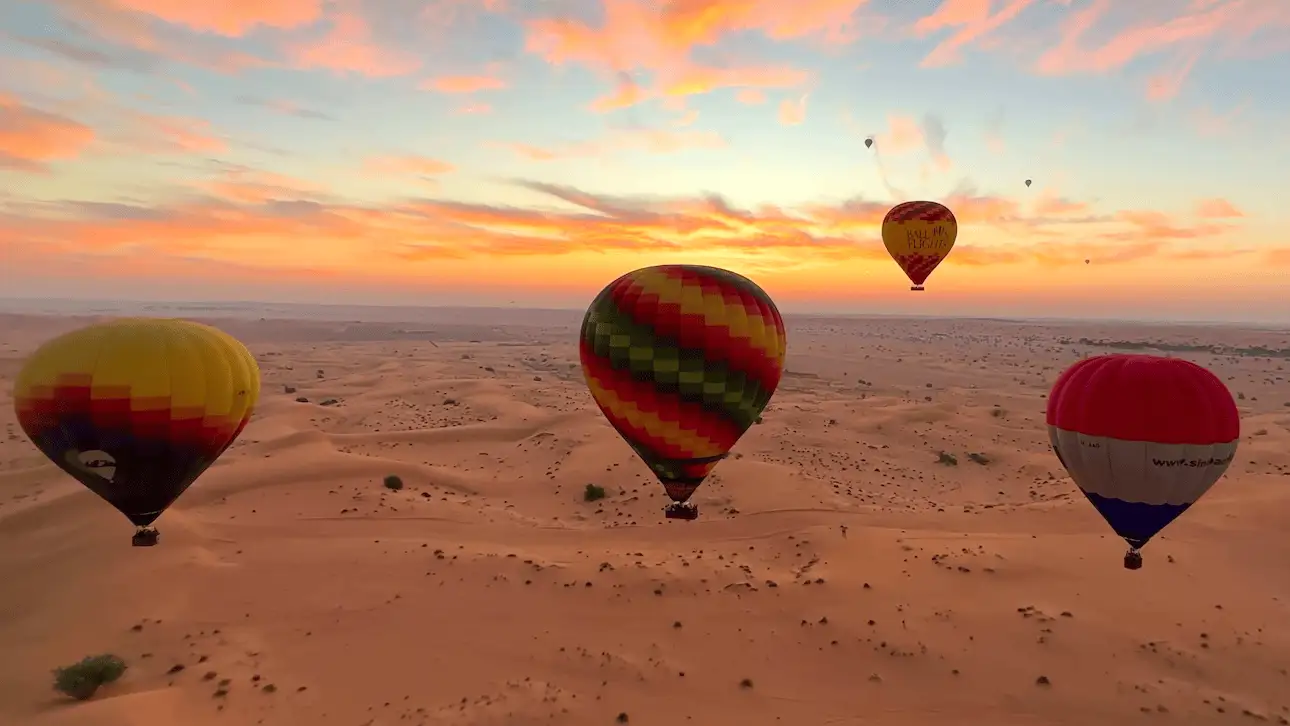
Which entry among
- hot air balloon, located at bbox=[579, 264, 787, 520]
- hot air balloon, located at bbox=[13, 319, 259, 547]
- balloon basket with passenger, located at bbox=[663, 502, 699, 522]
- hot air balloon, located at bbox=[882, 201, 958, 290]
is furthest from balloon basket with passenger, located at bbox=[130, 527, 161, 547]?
hot air balloon, located at bbox=[882, 201, 958, 290]

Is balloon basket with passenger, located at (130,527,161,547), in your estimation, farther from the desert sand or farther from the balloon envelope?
the balloon envelope

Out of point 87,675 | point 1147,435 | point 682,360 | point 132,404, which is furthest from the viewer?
point 682,360

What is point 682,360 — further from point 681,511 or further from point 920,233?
point 920,233

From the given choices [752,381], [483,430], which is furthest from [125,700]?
[483,430]

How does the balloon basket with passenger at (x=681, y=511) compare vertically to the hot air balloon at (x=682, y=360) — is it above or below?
below

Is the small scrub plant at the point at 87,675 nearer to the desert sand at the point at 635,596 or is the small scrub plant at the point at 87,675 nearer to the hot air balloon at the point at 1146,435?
the desert sand at the point at 635,596

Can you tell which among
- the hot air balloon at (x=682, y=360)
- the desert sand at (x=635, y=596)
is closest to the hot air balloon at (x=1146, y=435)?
the desert sand at (x=635, y=596)

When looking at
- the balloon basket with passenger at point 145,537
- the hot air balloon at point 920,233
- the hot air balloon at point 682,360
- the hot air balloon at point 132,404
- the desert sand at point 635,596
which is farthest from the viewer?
the hot air balloon at point 920,233

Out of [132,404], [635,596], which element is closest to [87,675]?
[132,404]
